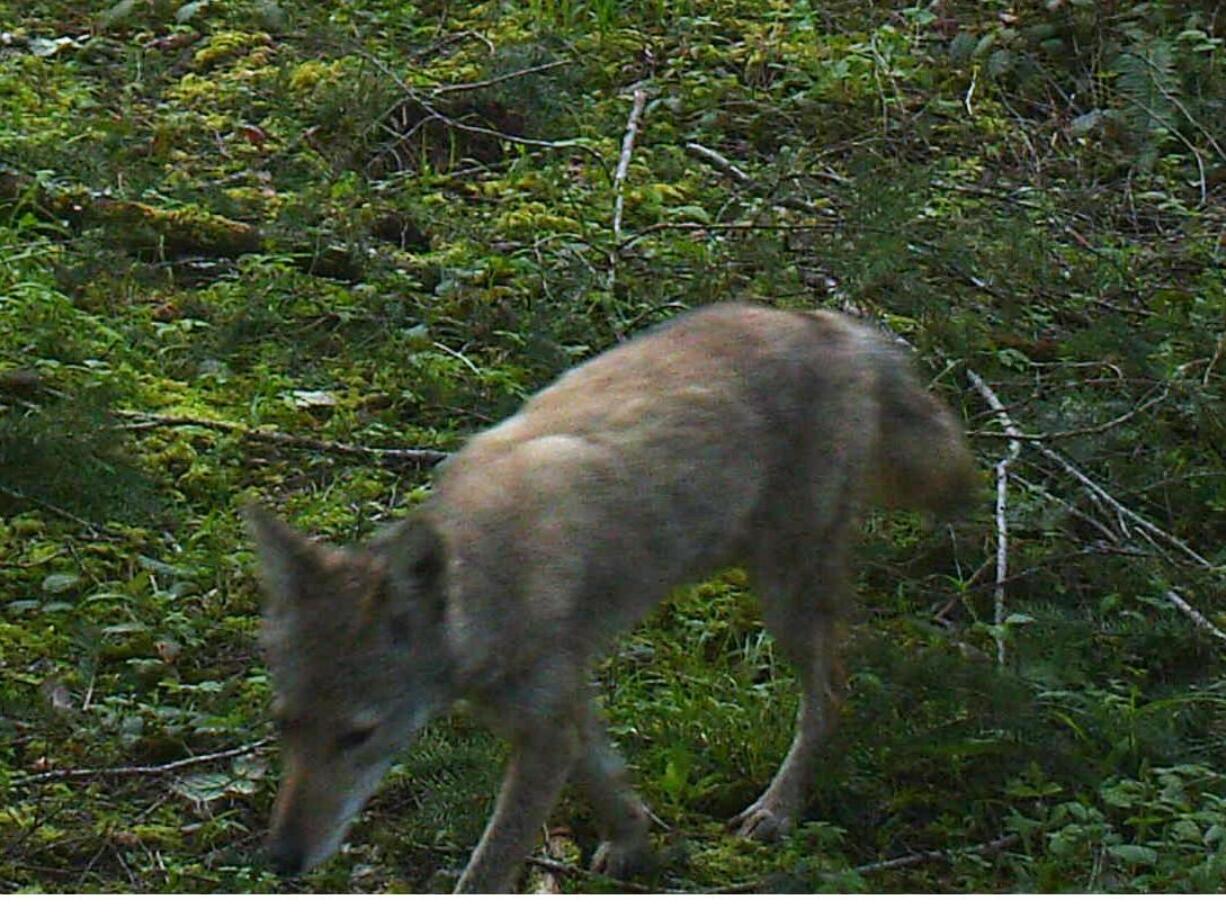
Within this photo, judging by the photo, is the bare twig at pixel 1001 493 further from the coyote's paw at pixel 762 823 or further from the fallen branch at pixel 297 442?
the fallen branch at pixel 297 442

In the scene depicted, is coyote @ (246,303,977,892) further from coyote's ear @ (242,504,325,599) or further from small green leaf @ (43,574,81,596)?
small green leaf @ (43,574,81,596)

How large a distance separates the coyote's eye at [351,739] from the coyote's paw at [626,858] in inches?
36.6

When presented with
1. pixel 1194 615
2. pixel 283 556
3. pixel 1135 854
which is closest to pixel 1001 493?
pixel 1194 615

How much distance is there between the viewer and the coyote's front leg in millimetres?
4582

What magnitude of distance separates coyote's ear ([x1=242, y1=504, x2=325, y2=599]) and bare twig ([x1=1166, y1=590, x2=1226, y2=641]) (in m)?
2.61

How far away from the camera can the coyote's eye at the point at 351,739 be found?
4.19 meters

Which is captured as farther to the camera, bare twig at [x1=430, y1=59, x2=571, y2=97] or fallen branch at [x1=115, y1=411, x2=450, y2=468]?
bare twig at [x1=430, y1=59, x2=571, y2=97]

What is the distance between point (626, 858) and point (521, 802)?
0.44 m

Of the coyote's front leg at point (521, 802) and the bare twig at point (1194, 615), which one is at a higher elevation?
the coyote's front leg at point (521, 802)

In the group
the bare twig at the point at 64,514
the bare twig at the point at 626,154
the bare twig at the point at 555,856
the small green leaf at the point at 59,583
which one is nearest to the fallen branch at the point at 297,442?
the bare twig at the point at 64,514

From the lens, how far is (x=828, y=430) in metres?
5.22

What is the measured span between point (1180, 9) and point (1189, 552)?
458 cm

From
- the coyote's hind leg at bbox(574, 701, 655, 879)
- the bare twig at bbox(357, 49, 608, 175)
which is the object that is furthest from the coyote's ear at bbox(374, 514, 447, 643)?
the bare twig at bbox(357, 49, 608, 175)

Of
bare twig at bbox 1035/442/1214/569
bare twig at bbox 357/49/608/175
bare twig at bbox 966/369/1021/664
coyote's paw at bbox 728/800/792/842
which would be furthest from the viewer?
bare twig at bbox 357/49/608/175
